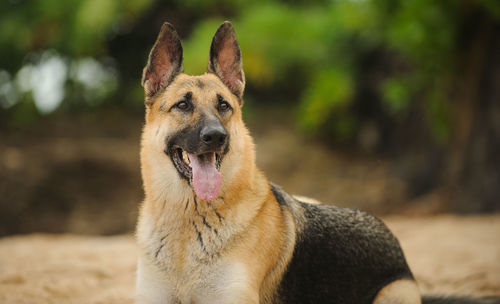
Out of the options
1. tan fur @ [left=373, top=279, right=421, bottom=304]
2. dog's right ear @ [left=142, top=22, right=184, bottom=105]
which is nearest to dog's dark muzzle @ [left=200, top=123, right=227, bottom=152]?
dog's right ear @ [left=142, top=22, right=184, bottom=105]

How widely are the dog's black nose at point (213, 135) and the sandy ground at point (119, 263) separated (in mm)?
1967

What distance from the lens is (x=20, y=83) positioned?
45.2 feet

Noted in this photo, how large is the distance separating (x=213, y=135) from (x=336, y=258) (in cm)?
148

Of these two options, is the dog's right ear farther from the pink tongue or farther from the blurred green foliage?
the blurred green foliage

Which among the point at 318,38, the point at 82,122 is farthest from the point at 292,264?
the point at 82,122

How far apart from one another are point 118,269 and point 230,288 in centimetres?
326

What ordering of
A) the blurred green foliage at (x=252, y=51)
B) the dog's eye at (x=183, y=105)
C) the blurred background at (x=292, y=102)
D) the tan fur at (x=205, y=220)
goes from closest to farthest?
the tan fur at (x=205, y=220) → the dog's eye at (x=183, y=105) → the blurred background at (x=292, y=102) → the blurred green foliage at (x=252, y=51)

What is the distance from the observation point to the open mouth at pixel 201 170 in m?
3.64

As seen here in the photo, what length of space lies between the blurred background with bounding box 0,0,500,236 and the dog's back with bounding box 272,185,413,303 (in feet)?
19.3

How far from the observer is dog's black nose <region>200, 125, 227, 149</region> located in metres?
3.62

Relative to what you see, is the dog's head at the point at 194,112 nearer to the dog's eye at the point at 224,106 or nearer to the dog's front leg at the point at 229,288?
the dog's eye at the point at 224,106

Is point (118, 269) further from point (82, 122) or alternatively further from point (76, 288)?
point (82, 122)

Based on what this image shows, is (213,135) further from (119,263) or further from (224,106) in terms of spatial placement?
(119,263)

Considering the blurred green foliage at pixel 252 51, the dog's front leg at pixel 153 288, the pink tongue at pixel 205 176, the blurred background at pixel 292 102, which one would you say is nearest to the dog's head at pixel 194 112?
the pink tongue at pixel 205 176
